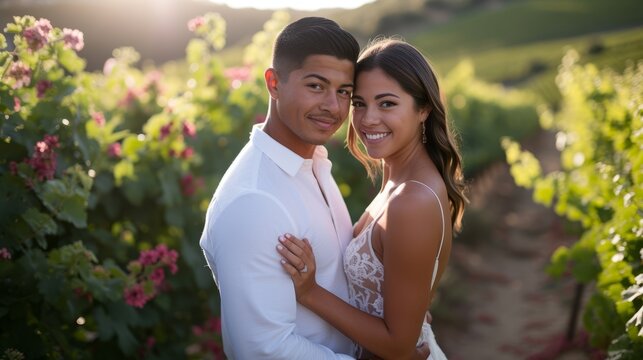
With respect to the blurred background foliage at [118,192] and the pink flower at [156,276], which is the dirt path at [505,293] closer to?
the blurred background foliage at [118,192]

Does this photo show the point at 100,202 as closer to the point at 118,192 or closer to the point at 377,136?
the point at 118,192

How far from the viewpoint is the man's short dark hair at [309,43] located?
2742mm

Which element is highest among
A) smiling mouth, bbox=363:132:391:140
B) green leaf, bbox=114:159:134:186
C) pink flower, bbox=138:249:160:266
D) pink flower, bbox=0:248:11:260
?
smiling mouth, bbox=363:132:391:140

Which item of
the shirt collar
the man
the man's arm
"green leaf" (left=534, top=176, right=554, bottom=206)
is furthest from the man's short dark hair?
"green leaf" (left=534, top=176, right=554, bottom=206)

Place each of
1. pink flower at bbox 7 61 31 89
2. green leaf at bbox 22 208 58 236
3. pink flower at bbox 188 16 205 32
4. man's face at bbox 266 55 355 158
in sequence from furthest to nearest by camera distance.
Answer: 1. pink flower at bbox 188 16 205 32
2. pink flower at bbox 7 61 31 89
3. green leaf at bbox 22 208 58 236
4. man's face at bbox 266 55 355 158

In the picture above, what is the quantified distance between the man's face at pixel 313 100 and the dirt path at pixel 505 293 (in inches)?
180

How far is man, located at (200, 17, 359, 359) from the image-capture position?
2.49m

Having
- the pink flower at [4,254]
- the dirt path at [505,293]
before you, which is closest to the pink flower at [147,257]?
the pink flower at [4,254]

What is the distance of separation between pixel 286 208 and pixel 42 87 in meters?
1.73

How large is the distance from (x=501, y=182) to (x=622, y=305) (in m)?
18.0

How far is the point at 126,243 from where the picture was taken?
4.54 meters

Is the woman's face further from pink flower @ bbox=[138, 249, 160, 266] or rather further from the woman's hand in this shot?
pink flower @ bbox=[138, 249, 160, 266]

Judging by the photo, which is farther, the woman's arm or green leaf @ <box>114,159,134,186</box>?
green leaf @ <box>114,159,134,186</box>

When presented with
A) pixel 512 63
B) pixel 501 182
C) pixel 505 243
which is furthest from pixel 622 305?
pixel 512 63
